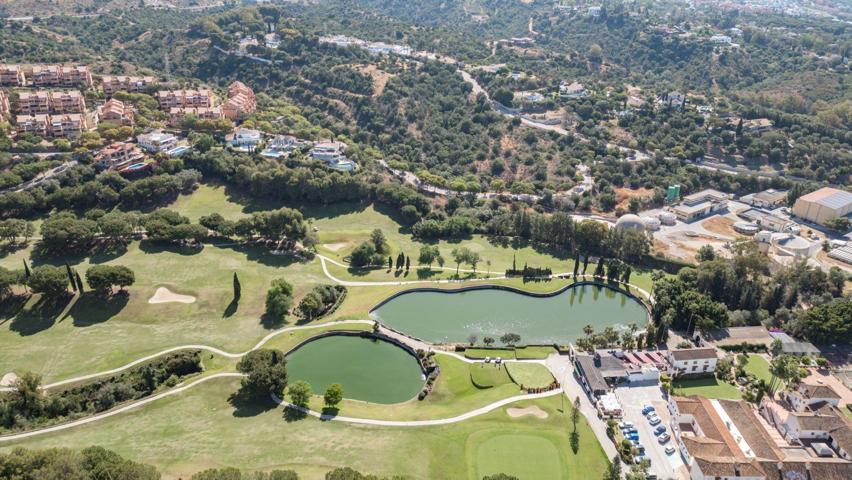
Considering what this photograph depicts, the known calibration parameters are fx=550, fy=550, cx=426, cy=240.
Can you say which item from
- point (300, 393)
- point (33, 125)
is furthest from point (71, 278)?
point (33, 125)

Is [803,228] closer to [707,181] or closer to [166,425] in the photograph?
[707,181]

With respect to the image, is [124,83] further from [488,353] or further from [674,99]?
[674,99]

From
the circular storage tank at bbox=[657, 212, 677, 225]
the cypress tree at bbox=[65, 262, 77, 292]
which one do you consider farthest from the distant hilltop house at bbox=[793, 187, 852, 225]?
the cypress tree at bbox=[65, 262, 77, 292]

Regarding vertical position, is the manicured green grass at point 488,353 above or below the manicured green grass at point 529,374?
below

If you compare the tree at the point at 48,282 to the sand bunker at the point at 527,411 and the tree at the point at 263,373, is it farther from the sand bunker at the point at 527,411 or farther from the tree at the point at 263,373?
the sand bunker at the point at 527,411

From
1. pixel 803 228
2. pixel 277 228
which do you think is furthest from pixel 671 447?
pixel 803 228

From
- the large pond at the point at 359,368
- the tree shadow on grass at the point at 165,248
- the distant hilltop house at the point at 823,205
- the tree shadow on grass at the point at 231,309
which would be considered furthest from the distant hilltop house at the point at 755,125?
the tree shadow on grass at the point at 165,248
